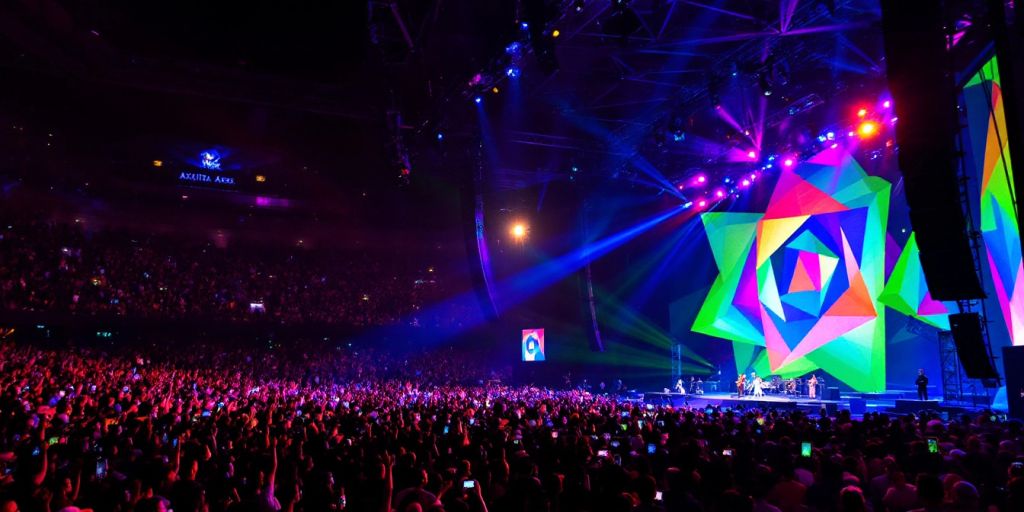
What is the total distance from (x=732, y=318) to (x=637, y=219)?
16.6 feet

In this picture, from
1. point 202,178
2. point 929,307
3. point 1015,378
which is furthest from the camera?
point 202,178

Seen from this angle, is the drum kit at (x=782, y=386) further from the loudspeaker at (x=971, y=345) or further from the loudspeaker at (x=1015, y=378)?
the loudspeaker at (x=971, y=345)

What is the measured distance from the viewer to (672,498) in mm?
4055

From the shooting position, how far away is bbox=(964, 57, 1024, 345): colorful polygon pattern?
1295cm

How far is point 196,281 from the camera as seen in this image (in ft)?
87.8

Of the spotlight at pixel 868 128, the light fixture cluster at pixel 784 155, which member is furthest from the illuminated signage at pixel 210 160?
the spotlight at pixel 868 128

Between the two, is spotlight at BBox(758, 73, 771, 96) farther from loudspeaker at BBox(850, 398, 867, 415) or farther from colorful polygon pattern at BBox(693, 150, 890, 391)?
loudspeaker at BBox(850, 398, 867, 415)

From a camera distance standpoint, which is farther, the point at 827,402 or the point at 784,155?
the point at 784,155

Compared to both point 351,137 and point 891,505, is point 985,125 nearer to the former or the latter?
point 891,505

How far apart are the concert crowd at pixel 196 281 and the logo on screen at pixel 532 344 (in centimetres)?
511

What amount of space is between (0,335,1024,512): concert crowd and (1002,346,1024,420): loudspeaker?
2570mm

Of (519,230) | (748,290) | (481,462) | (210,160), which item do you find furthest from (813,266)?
(210,160)

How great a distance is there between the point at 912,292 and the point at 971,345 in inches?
421

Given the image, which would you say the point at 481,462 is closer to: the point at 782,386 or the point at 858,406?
the point at 858,406
